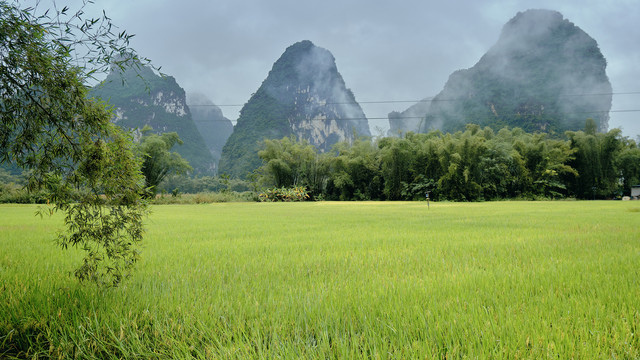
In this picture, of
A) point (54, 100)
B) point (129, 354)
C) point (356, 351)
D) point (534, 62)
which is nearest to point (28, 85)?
point (54, 100)

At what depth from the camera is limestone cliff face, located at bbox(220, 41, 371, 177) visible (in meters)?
62.8

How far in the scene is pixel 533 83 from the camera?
183 ft

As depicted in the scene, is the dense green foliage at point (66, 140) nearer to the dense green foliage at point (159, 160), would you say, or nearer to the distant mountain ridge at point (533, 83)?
the dense green foliage at point (159, 160)

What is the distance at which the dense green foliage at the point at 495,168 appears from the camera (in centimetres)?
1769

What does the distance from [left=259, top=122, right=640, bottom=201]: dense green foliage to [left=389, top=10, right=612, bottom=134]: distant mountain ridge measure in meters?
22.2

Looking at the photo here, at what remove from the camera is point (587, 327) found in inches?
41.4

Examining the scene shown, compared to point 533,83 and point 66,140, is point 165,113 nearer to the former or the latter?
point 533,83

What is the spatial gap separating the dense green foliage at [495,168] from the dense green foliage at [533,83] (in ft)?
72.5

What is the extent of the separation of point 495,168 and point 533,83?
49.3 metres

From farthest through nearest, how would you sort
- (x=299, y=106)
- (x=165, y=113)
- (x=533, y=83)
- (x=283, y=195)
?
(x=299, y=106) < (x=165, y=113) < (x=533, y=83) < (x=283, y=195)

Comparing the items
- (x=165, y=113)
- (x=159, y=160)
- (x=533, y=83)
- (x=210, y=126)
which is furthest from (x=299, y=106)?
(x=159, y=160)

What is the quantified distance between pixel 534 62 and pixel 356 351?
75.7 metres

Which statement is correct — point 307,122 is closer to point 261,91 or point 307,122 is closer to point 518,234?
point 261,91

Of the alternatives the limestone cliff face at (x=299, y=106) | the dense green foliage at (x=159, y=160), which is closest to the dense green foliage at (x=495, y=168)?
the dense green foliage at (x=159, y=160)
